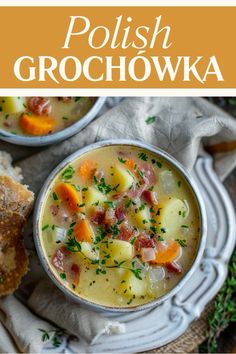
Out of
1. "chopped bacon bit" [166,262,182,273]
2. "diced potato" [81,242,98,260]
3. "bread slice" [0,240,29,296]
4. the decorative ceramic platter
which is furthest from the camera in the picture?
the decorative ceramic platter

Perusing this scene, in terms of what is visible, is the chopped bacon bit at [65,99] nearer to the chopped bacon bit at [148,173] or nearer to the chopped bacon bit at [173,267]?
the chopped bacon bit at [148,173]

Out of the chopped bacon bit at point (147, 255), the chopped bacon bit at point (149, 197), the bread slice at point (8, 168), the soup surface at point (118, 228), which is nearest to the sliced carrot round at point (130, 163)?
the soup surface at point (118, 228)

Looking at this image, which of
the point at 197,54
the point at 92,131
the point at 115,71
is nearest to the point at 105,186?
the point at 92,131

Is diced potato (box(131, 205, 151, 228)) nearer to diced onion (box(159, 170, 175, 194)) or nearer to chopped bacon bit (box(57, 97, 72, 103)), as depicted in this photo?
diced onion (box(159, 170, 175, 194))

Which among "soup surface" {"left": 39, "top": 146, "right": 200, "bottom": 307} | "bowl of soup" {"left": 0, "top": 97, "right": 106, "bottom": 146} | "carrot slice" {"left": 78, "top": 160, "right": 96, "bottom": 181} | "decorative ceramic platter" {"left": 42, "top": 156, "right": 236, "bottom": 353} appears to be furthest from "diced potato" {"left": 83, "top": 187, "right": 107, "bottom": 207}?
"decorative ceramic platter" {"left": 42, "top": 156, "right": 236, "bottom": 353}

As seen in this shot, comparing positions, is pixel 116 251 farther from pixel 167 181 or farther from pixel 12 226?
pixel 12 226

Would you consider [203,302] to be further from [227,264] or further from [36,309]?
[36,309]

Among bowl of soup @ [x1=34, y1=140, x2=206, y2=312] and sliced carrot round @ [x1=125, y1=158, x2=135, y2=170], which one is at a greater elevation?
sliced carrot round @ [x1=125, y1=158, x2=135, y2=170]
